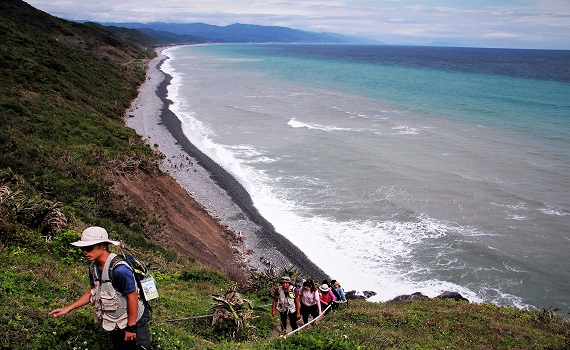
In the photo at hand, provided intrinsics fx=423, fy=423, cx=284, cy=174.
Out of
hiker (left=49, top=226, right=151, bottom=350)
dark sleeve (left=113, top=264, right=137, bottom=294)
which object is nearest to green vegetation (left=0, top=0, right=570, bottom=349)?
hiker (left=49, top=226, right=151, bottom=350)

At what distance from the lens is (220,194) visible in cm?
2500

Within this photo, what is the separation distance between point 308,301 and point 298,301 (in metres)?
0.56

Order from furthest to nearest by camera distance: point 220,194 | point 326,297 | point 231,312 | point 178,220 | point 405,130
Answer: point 405,130
point 220,194
point 178,220
point 326,297
point 231,312

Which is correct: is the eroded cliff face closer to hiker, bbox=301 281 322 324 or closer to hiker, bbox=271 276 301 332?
hiker, bbox=301 281 322 324

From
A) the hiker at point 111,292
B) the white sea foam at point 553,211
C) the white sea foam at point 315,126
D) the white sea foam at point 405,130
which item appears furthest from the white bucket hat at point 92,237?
the white sea foam at point 405,130

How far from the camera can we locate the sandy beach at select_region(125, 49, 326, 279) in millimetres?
18859

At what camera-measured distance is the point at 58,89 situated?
33.8 meters

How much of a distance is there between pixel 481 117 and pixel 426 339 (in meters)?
48.0

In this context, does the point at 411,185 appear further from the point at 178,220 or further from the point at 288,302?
the point at 288,302

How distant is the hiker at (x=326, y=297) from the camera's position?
10.5 meters

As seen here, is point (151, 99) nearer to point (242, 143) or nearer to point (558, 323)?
point (242, 143)

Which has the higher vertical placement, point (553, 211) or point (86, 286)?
point (86, 286)

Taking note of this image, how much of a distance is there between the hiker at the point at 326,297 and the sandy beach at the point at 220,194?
7.10m

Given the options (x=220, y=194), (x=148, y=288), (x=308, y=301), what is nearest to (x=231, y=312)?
(x=308, y=301)
